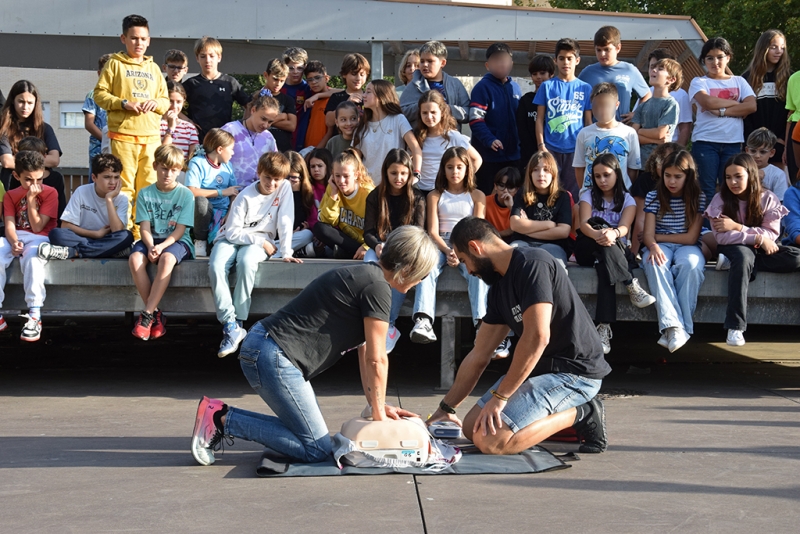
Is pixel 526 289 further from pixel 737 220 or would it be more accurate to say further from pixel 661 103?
pixel 661 103

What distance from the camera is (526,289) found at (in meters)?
5.05

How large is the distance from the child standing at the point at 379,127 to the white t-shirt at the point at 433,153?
0.17 meters

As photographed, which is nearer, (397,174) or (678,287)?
(678,287)

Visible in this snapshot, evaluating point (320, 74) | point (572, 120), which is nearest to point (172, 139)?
point (320, 74)

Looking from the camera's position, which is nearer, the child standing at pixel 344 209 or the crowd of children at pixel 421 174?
the crowd of children at pixel 421 174

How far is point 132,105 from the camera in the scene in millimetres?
8648

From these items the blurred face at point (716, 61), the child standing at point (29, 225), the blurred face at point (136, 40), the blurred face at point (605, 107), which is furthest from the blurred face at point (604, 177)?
the child standing at point (29, 225)

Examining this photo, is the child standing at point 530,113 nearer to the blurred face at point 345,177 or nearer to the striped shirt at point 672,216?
the striped shirt at point 672,216

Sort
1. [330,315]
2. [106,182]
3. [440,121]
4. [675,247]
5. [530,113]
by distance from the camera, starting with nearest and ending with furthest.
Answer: [330,315], [675,247], [106,182], [440,121], [530,113]

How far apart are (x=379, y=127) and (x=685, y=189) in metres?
2.91

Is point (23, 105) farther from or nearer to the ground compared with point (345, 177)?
farther from the ground

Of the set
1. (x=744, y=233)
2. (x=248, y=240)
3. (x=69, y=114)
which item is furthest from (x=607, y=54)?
(x=69, y=114)

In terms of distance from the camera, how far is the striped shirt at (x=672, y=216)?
7.84 m

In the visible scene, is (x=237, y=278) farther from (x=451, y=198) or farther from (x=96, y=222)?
(x=451, y=198)
